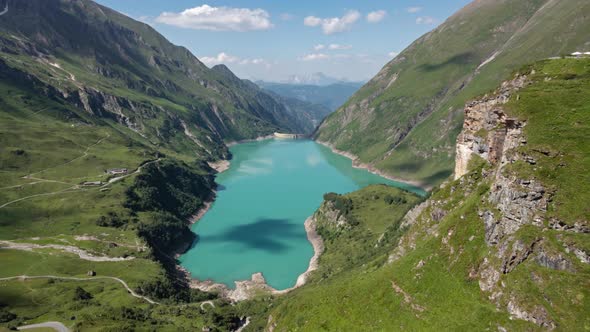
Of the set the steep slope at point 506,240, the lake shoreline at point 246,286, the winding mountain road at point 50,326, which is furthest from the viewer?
the lake shoreline at point 246,286

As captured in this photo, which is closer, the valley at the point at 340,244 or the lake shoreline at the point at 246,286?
the valley at the point at 340,244

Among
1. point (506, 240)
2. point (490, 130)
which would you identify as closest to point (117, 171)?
point (490, 130)

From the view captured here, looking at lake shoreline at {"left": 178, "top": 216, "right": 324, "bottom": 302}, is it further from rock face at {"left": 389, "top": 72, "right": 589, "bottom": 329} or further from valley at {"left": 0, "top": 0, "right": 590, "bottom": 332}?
rock face at {"left": 389, "top": 72, "right": 589, "bottom": 329}

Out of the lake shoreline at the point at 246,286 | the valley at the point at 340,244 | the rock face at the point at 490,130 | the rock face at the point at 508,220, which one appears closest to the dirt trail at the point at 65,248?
the valley at the point at 340,244

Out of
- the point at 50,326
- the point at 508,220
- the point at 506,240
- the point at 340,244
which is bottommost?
the point at 340,244

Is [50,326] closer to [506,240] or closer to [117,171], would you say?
[506,240]

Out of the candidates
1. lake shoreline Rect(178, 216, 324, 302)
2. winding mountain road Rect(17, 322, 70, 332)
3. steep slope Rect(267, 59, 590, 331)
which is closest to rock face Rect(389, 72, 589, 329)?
steep slope Rect(267, 59, 590, 331)

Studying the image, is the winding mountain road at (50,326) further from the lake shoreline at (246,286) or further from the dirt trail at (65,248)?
the lake shoreline at (246,286)

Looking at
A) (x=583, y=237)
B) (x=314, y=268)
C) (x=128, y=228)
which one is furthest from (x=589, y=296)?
(x=128, y=228)

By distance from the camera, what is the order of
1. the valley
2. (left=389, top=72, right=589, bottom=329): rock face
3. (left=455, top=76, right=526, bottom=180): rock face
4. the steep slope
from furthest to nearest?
1. (left=455, top=76, right=526, bottom=180): rock face
2. the valley
3. (left=389, top=72, right=589, bottom=329): rock face
4. the steep slope

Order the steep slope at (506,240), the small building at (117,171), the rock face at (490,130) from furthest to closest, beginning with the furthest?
the small building at (117,171), the rock face at (490,130), the steep slope at (506,240)
